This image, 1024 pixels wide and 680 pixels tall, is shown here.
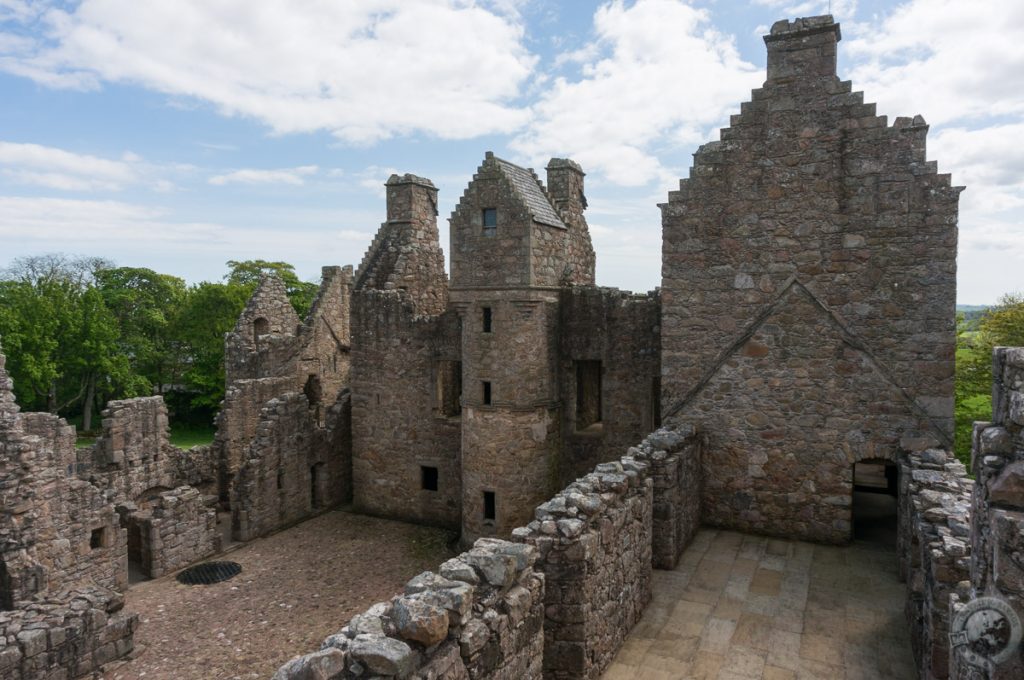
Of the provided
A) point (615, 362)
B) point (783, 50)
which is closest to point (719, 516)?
point (615, 362)

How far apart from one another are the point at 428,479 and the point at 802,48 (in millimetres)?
11897

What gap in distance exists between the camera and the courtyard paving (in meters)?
6.13

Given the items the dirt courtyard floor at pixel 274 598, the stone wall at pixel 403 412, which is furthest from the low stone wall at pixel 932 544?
the stone wall at pixel 403 412

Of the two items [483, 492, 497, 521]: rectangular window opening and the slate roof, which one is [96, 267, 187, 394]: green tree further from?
the slate roof

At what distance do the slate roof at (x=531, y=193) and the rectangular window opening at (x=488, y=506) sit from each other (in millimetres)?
5756

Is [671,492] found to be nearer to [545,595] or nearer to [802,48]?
[545,595]

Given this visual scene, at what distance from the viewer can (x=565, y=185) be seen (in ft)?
49.8

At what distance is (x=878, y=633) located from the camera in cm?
669

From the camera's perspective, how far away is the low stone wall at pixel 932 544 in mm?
4941

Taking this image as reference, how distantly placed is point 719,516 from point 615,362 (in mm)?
4445

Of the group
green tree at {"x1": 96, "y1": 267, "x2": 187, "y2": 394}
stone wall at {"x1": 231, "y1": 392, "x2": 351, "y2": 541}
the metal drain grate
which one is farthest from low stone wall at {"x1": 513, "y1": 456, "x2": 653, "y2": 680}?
green tree at {"x1": 96, "y1": 267, "x2": 187, "y2": 394}

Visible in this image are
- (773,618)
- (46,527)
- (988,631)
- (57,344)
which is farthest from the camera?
(57,344)

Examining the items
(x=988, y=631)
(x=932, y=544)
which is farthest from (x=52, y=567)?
(x=988, y=631)

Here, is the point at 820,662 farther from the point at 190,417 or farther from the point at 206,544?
the point at 190,417
